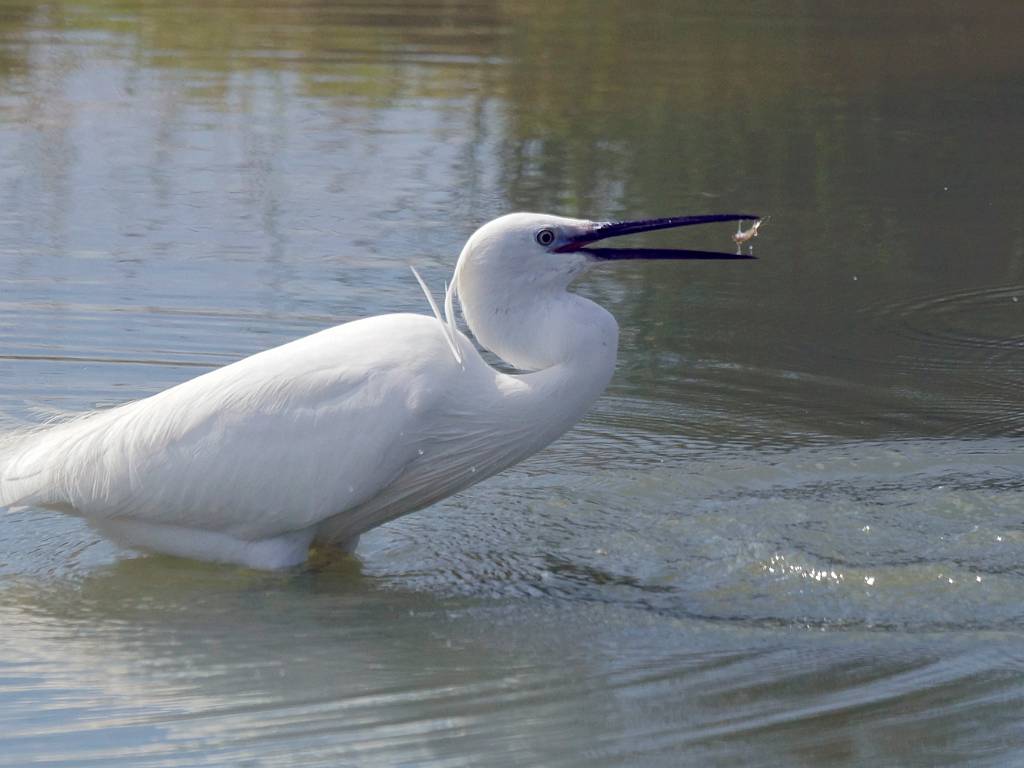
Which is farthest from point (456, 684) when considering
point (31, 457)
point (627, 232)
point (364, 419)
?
point (31, 457)

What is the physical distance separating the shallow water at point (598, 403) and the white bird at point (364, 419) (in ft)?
0.77

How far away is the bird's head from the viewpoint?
511cm

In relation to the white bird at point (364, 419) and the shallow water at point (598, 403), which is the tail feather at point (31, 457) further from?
the shallow water at point (598, 403)

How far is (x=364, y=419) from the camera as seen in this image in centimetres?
516

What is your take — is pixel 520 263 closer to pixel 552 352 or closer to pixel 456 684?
pixel 552 352

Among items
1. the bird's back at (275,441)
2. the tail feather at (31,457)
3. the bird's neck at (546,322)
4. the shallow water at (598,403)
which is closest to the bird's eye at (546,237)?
the bird's neck at (546,322)

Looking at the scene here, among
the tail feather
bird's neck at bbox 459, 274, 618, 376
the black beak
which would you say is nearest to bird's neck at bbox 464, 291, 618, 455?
bird's neck at bbox 459, 274, 618, 376

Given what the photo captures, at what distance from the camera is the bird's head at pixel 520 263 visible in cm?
511

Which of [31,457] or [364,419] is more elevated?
[364,419]

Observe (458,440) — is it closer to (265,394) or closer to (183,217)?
(265,394)

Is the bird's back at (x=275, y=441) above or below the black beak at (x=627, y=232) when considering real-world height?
below

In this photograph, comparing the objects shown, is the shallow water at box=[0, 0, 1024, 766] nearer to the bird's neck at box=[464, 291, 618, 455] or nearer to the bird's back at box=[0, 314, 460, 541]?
the bird's back at box=[0, 314, 460, 541]

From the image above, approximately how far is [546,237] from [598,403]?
188 cm

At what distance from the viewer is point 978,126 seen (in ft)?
40.2
